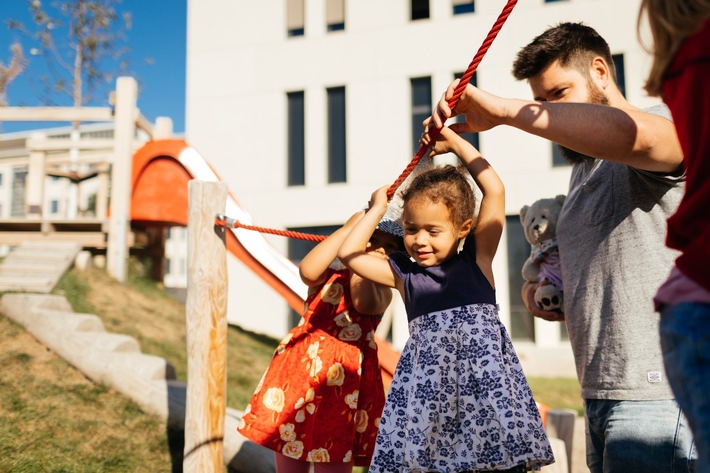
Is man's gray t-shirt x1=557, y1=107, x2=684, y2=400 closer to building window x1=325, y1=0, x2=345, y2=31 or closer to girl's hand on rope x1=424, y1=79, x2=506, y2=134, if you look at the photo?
girl's hand on rope x1=424, y1=79, x2=506, y2=134

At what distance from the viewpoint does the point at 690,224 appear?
44.5 inches

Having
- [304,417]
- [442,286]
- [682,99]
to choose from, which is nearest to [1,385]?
[304,417]

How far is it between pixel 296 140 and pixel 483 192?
11197 millimetres

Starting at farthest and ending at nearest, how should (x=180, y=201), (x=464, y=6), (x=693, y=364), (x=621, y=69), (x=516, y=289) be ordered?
1. (x=464, y=6)
2. (x=516, y=289)
3. (x=621, y=69)
4. (x=180, y=201)
5. (x=693, y=364)

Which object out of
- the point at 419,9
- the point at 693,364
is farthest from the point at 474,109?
the point at 419,9

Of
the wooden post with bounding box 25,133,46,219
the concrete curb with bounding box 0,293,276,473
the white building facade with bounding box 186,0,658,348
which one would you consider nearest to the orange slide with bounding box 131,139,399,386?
the wooden post with bounding box 25,133,46,219

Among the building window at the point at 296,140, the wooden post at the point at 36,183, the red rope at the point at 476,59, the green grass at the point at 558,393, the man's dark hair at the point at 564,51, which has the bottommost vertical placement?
the green grass at the point at 558,393

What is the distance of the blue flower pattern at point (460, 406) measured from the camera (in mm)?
1916

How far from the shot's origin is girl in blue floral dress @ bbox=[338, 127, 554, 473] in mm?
1932

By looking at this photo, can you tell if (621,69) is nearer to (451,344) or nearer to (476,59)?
(476,59)

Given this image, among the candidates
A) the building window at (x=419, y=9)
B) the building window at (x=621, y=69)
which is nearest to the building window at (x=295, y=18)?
the building window at (x=419, y=9)

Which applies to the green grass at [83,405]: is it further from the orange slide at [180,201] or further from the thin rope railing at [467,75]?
the thin rope railing at [467,75]

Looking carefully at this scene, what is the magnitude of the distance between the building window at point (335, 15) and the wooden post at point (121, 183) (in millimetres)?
6823

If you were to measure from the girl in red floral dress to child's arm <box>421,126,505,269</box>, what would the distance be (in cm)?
49
